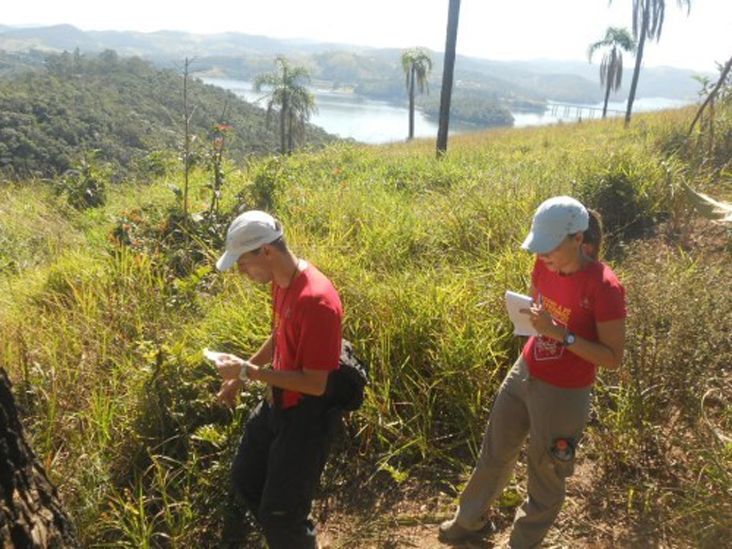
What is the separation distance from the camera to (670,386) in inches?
118

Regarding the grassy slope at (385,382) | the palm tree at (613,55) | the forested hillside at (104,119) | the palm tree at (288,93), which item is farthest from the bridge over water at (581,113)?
the grassy slope at (385,382)

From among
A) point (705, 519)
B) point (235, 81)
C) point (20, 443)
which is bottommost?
point (705, 519)

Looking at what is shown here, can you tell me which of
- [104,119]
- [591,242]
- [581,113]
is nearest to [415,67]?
[581,113]

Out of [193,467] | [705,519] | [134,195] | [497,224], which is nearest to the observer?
[705,519]

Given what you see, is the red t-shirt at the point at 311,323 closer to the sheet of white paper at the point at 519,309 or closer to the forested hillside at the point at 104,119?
the sheet of white paper at the point at 519,309

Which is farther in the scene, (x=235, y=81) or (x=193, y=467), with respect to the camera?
(x=235, y=81)

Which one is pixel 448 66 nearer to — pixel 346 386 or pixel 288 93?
pixel 346 386

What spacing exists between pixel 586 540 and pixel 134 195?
287 inches

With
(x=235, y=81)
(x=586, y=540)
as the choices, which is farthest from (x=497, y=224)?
(x=235, y=81)

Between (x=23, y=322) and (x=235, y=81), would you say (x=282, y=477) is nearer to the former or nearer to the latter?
(x=23, y=322)

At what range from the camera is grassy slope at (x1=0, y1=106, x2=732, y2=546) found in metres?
2.62

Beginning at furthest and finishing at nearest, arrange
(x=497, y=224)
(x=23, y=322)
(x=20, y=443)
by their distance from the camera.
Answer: (x=497, y=224), (x=23, y=322), (x=20, y=443)

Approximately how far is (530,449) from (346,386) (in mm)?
746

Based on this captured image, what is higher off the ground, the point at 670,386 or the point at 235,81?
the point at 235,81
